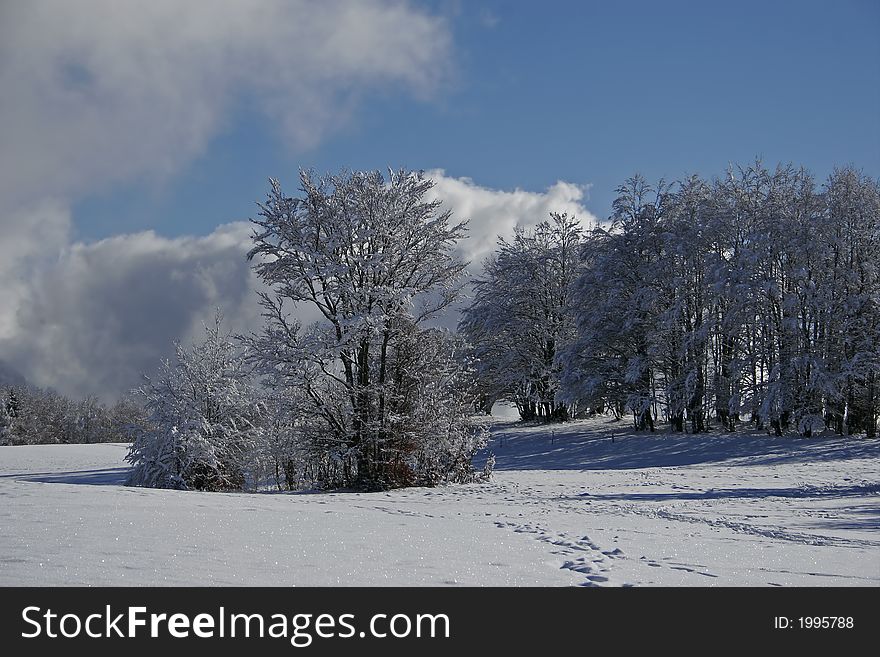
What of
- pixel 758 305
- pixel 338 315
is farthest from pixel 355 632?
pixel 758 305

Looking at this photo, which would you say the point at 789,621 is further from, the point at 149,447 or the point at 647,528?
the point at 149,447

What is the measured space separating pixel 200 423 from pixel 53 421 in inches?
2922

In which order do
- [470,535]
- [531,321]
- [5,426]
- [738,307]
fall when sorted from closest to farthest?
[470,535], [738,307], [531,321], [5,426]

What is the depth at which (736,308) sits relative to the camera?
101 feet

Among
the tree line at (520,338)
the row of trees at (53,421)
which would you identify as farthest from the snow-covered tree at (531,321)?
the row of trees at (53,421)

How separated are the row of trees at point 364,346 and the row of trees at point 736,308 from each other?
52.3 ft

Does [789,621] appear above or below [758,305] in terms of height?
below

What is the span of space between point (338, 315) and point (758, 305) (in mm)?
20977

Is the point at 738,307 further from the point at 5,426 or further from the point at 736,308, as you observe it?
the point at 5,426

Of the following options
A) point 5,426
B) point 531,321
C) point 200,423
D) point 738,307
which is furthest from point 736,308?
point 5,426

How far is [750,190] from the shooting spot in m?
33.2

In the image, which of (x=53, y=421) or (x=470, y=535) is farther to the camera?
(x=53, y=421)

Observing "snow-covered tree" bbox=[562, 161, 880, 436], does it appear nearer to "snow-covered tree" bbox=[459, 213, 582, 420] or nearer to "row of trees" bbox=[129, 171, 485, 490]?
"snow-covered tree" bbox=[459, 213, 582, 420]

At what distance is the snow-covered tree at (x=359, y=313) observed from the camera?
1814 centimetres
